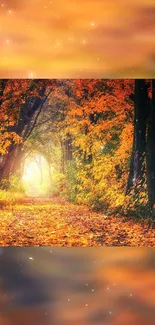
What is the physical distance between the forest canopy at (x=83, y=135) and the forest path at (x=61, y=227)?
8.3 inches

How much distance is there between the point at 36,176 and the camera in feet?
27.4

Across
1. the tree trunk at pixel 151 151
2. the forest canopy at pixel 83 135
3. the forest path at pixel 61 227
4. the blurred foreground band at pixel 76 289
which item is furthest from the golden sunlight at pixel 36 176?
the tree trunk at pixel 151 151

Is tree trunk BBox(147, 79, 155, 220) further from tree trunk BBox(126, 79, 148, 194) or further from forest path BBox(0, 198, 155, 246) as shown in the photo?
forest path BBox(0, 198, 155, 246)

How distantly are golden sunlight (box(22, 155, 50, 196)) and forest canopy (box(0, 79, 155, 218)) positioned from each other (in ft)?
0.12

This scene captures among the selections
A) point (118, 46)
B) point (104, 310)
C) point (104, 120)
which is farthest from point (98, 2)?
point (104, 120)

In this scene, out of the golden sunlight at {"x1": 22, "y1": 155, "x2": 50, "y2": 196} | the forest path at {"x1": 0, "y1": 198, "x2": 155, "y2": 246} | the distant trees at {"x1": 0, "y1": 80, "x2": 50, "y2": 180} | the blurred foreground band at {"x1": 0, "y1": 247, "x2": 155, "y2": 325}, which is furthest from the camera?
the distant trees at {"x1": 0, "y1": 80, "x2": 50, "y2": 180}

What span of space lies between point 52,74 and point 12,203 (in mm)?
2849

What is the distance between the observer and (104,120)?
336 inches

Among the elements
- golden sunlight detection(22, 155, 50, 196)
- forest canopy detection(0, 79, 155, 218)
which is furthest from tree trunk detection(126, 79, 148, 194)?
golden sunlight detection(22, 155, 50, 196)

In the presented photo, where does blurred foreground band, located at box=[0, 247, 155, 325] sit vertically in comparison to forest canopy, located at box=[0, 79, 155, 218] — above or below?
below

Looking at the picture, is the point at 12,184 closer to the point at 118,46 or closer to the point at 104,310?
the point at 118,46

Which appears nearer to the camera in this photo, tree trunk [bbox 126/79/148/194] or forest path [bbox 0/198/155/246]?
forest path [bbox 0/198/155/246]

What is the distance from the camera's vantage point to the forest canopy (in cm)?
842

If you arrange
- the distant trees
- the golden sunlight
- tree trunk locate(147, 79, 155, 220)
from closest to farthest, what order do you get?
tree trunk locate(147, 79, 155, 220), the golden sunlight, the distant trees
